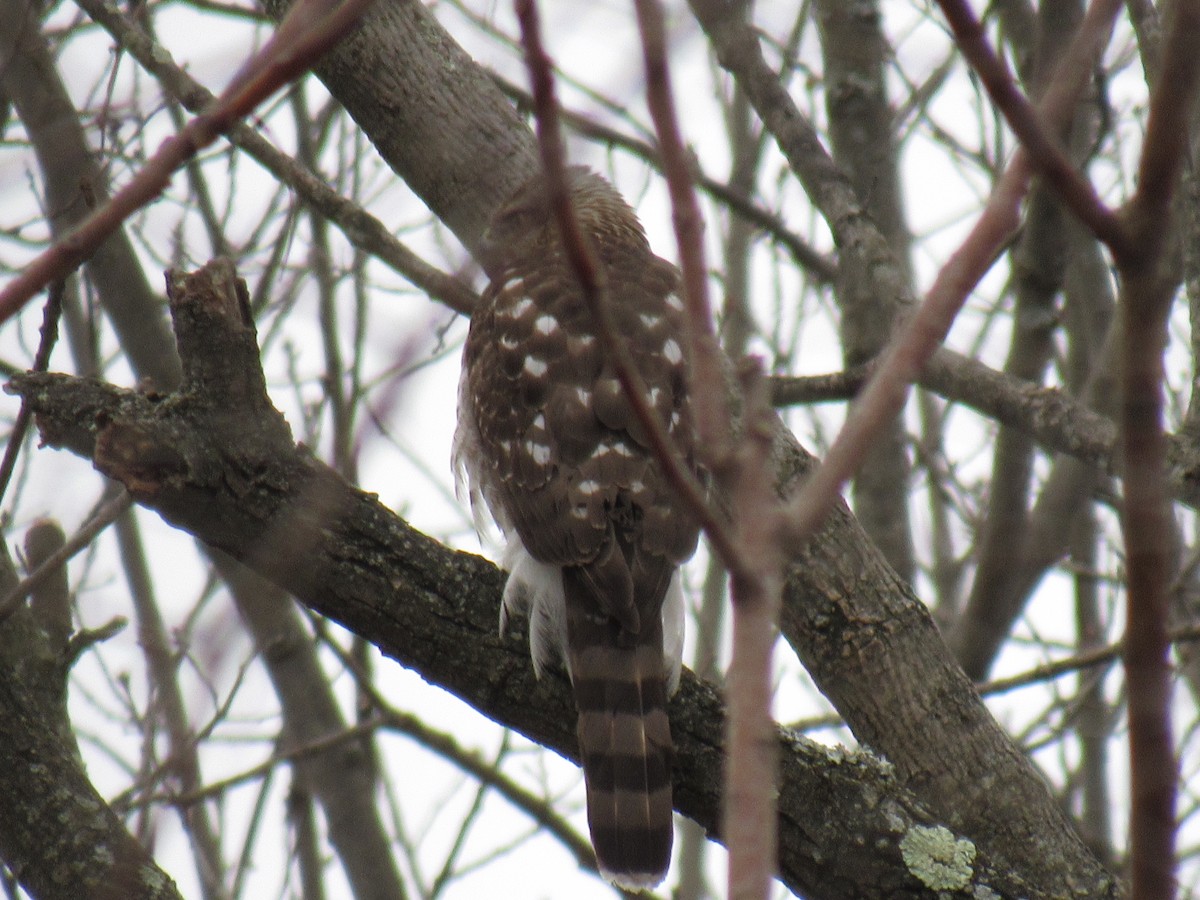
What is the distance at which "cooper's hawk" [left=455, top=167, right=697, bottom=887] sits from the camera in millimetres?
3191

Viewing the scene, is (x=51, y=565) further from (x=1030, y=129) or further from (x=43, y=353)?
(x=1030, y=129)

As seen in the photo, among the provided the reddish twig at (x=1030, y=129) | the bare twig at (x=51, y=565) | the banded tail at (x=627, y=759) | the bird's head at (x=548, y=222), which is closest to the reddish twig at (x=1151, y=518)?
the reddish twig at (x=1030, y=129)

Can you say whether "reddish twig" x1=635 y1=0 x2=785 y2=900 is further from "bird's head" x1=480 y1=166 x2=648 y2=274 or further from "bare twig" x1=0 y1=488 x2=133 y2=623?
"bare twig" x1=0 y1=488 x2=133 y2=623

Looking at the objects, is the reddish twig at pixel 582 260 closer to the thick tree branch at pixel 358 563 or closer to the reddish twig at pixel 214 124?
the reddish twig at pixel 214 124

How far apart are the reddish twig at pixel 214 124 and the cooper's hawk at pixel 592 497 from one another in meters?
1.64

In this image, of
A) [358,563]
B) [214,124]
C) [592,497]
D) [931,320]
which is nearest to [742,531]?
[931,320]

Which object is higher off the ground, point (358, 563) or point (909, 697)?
point (909, 697)

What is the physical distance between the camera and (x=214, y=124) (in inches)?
43.2

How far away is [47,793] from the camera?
307 cm

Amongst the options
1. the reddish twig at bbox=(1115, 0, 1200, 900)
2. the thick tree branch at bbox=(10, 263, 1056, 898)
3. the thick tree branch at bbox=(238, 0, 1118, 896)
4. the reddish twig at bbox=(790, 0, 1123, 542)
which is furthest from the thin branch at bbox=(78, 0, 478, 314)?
the reddish twig at bbox=(1115, 0, 1200, 900)

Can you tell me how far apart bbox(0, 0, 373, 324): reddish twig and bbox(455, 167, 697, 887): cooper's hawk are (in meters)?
1.64

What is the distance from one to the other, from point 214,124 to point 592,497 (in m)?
2.52

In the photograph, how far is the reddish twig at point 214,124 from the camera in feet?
3.47

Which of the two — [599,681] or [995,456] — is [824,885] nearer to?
[599,681]
